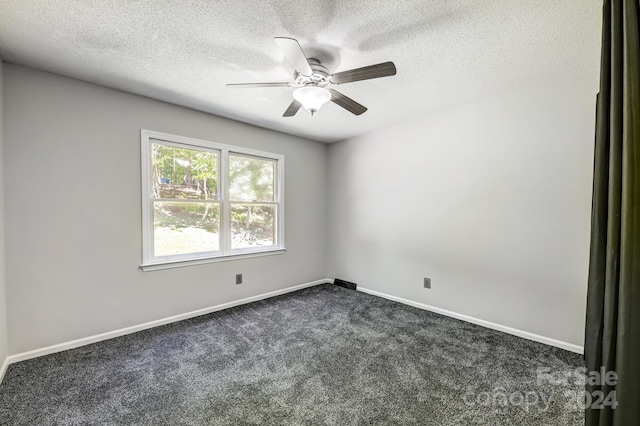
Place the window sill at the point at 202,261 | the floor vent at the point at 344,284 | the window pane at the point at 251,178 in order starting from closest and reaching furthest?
the window sill at the point at 202,261 → the window pane at the point at 251,178 → the floor vent at the point at 344,284

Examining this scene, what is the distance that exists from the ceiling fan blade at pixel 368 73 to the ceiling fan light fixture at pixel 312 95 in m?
0.16

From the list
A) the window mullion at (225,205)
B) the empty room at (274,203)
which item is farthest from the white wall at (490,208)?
the window mullion at (225,205)

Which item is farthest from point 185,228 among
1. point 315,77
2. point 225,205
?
point 315,77

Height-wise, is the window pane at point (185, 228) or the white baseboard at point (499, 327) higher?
the window pane at point (185, 228)

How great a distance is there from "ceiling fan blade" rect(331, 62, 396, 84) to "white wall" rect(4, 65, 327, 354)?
6.90ft

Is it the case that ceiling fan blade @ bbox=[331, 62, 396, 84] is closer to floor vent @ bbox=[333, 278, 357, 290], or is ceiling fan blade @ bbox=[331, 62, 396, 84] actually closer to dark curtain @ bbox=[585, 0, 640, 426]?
dark curtain @ bbox=[585, 0, 640, 426]

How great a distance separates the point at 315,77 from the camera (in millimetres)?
2086

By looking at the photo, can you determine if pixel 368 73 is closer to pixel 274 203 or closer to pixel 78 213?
pixel 274 203

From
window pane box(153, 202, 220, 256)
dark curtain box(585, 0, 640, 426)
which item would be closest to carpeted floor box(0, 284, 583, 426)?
window pane box(153, 202, 220, 256)

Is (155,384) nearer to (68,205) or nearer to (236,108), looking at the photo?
(68,205)

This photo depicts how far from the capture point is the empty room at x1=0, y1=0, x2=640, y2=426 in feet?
5.34

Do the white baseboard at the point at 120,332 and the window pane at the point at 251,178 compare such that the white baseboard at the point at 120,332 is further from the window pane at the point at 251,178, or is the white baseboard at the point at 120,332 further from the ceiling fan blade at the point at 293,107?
the ceiling fan blade at the point at 293,107

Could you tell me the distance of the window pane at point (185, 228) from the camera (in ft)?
10.1

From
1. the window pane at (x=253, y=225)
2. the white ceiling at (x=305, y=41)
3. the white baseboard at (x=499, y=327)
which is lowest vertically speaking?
the white baseboard at (x=499, y=327)
